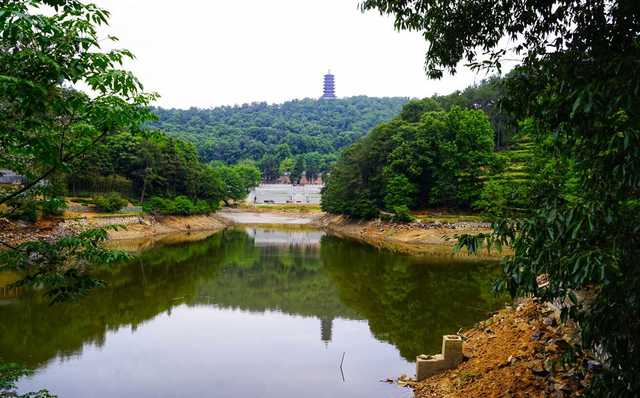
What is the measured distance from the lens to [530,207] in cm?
563

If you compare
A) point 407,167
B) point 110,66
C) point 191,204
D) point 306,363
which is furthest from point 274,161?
point 110,66

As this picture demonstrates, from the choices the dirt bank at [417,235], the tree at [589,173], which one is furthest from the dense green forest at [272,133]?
the tree at [589,173]

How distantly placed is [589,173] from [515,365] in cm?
579

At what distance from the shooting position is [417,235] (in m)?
41.7

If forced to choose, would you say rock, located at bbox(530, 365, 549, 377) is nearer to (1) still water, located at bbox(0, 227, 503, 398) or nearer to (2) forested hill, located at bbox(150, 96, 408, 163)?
(1) still water, located at bbox(0, 227, 503, 398)

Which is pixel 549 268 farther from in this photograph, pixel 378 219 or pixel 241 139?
pixel 241 139

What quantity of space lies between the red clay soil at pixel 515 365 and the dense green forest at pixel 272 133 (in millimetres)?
109767

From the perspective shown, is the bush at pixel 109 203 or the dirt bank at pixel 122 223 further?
the bush at pixel 109 203

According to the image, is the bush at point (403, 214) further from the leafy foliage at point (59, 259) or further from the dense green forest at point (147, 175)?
the leafy foliage at point (59, 259)

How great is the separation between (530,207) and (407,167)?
143ft

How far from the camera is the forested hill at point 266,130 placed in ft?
467

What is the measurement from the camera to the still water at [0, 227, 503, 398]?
475 inches

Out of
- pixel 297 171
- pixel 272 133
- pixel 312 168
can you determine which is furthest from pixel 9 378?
pixel 272 133

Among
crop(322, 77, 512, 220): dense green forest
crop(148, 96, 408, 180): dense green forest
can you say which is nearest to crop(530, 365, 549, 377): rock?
crop(322, 77, 512, 220): dense green forest
